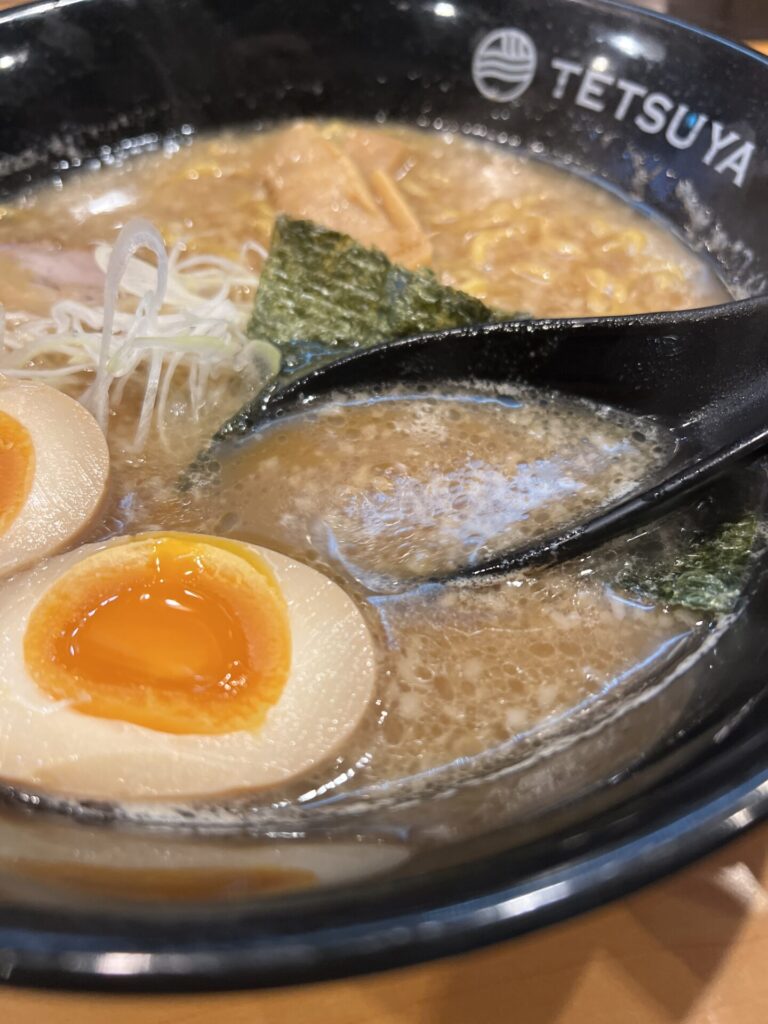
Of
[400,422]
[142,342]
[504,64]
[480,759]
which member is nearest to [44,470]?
[142,342]

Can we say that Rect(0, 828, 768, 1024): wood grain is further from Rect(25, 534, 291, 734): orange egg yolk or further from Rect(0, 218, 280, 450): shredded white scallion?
Rect(0, 218, 280, 450): shredded white scallion

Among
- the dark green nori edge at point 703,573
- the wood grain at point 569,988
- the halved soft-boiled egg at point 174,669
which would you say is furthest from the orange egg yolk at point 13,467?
the dark green nori edge at point 703,573

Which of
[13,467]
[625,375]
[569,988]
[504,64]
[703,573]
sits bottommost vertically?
[569,988]

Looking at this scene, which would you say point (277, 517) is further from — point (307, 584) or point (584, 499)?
point (584, 499)

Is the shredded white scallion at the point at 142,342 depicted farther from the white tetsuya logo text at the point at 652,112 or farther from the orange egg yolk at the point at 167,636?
the white tetsuya logo text at the point at 652,112

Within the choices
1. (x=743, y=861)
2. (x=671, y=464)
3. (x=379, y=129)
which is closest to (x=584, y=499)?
(x=671, y=464)

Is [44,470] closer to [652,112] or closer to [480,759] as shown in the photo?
[480,759]
